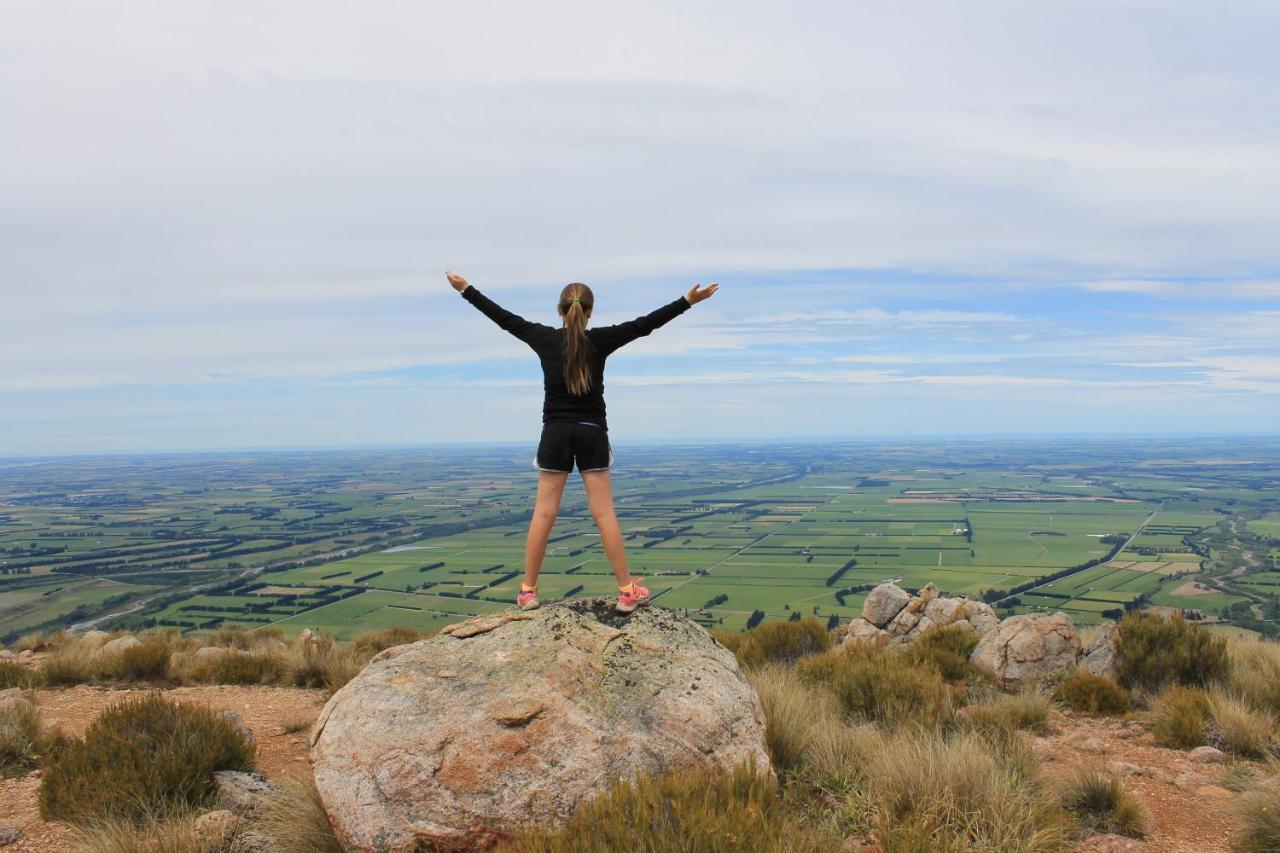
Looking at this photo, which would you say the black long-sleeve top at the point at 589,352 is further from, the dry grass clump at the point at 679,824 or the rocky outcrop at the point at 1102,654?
the rocky outcrop at the point at 1102,654

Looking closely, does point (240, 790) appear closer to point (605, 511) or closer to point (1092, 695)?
point (605, 511)

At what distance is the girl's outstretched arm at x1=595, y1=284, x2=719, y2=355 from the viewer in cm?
654

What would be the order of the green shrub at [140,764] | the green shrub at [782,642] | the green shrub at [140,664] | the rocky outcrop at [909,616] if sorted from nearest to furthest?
the green shrub at [140,764] → the green shrub at [140,664] → the green shrub at [782,642] → the rocky outcrop at [909,616]

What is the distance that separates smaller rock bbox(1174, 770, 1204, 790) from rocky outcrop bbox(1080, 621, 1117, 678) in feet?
13.7

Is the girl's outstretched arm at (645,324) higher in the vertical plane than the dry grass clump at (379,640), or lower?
higher

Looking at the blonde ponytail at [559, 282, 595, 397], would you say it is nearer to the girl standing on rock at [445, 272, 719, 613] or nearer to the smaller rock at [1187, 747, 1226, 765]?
the girl standing on rock at [445, 272, 719, 613]

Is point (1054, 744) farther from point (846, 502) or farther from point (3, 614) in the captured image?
point (846, 502)

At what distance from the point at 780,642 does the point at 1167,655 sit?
6281mm

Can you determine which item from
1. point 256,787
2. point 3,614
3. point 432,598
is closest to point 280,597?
point 432,598

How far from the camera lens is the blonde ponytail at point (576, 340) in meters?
6.54

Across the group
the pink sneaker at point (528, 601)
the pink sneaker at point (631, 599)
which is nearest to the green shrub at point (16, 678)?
the pink sneaker at point (528, 601)

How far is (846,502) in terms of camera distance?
102 metres

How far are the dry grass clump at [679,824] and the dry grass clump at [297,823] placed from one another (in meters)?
1.63

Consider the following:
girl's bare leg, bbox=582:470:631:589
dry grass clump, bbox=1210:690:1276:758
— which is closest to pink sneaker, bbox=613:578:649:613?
girl's bare leg, bbox=582:470:631:589
